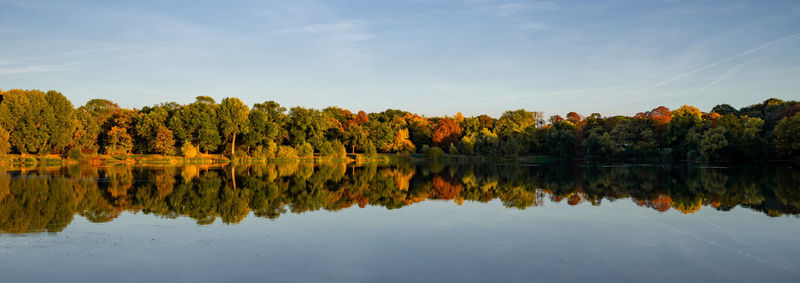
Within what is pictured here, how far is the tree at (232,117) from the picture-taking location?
59781mm

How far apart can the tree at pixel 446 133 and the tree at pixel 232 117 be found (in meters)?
31.7

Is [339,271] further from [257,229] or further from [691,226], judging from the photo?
[691,226]

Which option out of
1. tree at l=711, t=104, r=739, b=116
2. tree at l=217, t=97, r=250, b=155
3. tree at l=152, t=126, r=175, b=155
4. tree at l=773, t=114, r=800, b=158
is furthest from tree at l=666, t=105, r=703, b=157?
tree at l=152, t=126, r=175, b=155

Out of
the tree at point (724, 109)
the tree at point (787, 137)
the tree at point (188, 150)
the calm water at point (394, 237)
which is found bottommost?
the calm water at point (394, 237)

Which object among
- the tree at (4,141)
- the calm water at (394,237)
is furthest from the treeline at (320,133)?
the calm water at (394,237)

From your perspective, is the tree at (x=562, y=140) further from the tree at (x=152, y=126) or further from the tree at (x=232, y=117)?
the tree at (x=152, y=126)

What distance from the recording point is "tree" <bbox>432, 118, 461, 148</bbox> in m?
79.4

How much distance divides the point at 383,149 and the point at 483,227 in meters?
65.2

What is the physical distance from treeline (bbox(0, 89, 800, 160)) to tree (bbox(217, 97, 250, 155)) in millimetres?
128

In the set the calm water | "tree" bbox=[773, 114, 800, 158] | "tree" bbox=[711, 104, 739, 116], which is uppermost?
"tree" bbox=[711, 104, 739, 116]

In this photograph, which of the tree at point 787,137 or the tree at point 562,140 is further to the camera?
the tree at point 562,140

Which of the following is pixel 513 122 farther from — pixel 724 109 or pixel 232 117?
pixel 232 117

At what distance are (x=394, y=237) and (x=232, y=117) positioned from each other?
54549mm

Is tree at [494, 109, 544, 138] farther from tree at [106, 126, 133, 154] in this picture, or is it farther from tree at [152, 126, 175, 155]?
tree at [106, 126, 133, 154]
